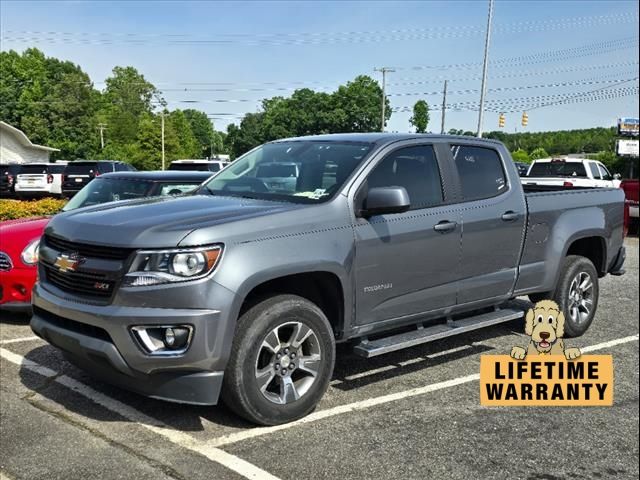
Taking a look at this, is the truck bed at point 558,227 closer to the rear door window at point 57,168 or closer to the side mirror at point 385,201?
the side mirror at point 385,201

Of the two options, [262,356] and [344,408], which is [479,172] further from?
[262,356]

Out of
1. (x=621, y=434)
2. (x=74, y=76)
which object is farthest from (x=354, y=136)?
(x=74, y=76)

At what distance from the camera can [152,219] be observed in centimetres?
407

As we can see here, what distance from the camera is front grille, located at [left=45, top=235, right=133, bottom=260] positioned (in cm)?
387

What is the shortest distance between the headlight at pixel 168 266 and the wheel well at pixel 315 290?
0.47 metres

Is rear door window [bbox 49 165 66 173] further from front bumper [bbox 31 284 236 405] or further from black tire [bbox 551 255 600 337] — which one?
front bumper [bbox 31 284 236 405]

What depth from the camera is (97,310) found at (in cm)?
387

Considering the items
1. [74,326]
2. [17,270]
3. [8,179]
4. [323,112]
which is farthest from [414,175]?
[323,112]

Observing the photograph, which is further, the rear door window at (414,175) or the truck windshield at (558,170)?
the truck windshield at (558,170)

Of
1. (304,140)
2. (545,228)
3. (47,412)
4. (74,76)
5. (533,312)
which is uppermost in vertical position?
(74,76)

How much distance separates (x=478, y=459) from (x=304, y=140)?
2969 mm

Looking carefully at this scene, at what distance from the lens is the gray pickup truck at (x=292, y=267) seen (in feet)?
12.5

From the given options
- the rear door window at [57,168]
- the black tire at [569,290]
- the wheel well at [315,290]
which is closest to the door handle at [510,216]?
the black tire at [569,290]

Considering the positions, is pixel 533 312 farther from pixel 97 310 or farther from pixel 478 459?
pixel 97 310
